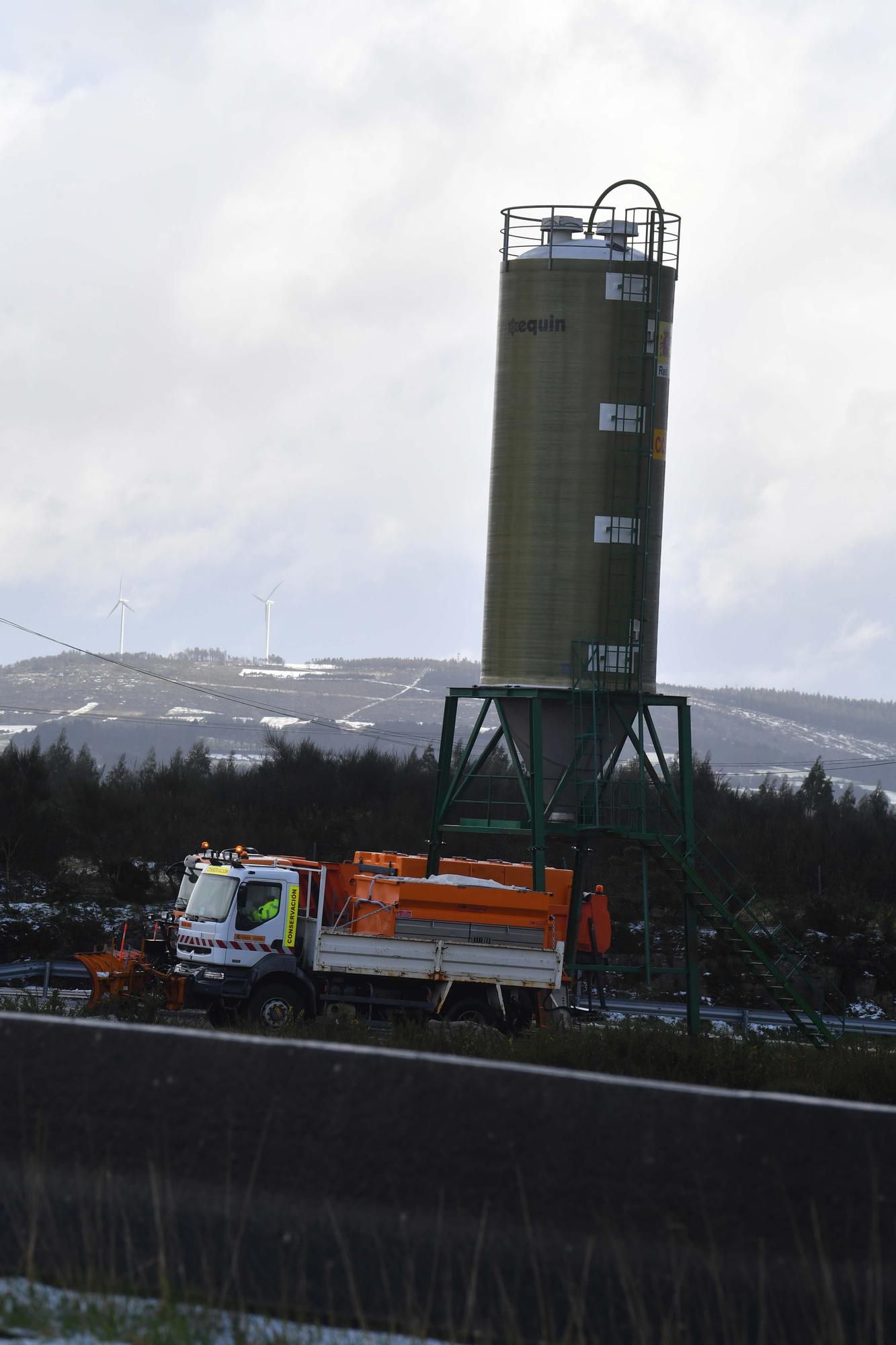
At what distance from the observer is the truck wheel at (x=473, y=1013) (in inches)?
886

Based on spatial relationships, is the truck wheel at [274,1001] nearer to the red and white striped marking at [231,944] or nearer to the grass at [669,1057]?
the red and white striped marking at [231,944]

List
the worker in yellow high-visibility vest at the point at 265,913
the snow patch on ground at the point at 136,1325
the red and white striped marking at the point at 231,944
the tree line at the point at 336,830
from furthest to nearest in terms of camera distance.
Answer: the tree line at the point at 336,830 < the worker in yellow high-visibility vest at the point at 265,913 < the red and white striped marking at the point at 231,944 < the snow patch on ground at the point at 136,1325

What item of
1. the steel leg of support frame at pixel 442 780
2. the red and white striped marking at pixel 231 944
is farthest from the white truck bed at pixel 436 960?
the steel leg of support frame at pixel 442 780

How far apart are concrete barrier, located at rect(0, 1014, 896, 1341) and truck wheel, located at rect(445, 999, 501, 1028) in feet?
54.9

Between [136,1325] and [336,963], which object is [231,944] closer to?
[336,963]

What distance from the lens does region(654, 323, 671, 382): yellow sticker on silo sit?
1004 inches

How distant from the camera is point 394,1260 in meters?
5.77

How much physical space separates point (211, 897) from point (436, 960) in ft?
11.9

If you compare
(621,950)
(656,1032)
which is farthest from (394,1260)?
(621,950)

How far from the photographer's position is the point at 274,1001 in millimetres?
22828

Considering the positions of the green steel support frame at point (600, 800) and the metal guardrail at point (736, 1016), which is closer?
the green steel support frame at point (600, 800)

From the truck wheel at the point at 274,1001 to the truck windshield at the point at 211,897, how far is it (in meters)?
1.29

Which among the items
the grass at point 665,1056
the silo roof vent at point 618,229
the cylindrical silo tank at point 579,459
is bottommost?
the grass at point 665,1056

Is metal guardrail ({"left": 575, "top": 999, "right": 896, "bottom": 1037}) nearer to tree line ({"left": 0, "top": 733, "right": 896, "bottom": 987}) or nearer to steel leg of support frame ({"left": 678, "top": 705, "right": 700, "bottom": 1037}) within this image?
steel leg of support frame ({"left": 678, "top": 705, "right": 700, "bottom": 1037})
